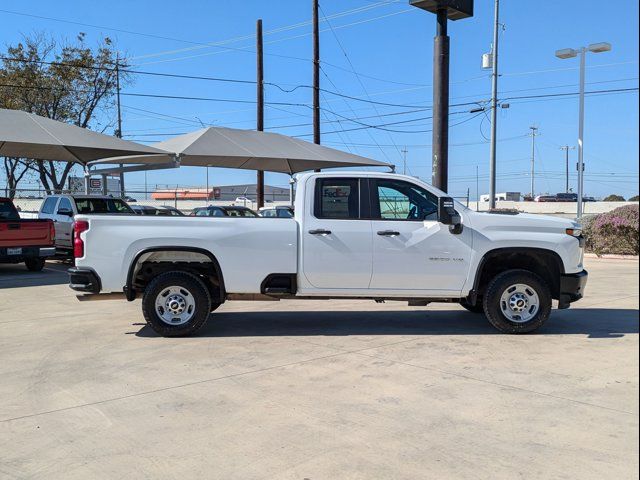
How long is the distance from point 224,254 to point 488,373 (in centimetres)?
344

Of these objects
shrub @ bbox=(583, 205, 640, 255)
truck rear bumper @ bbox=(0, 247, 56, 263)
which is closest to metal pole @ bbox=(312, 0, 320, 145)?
shrub @ bbox=(583, 205, 640, 255)

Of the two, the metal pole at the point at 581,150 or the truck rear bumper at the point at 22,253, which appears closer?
the truck rear bumper at the point at 22,253

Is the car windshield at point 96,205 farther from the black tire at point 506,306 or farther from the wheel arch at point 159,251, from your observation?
the black tire at point 506,306

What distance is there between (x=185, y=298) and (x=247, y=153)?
1186cm

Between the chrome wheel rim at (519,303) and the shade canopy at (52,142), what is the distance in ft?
43.2

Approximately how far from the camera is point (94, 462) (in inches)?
155

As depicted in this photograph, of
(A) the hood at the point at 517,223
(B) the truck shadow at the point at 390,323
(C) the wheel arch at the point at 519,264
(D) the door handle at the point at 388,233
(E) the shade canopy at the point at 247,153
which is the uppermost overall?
(E) the shade canopy at the point at 247,153

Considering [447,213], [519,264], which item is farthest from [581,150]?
[447,213]

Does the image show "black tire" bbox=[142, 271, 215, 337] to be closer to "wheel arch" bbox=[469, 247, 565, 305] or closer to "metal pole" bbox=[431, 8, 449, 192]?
"wheel arch" bbox=[469, 247, 565, 305]

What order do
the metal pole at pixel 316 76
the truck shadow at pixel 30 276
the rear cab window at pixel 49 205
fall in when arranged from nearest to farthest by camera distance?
the truck shadow at pixel 30 276, the rear cab window at pixel 49 205, the metal pole at pixel 316 76

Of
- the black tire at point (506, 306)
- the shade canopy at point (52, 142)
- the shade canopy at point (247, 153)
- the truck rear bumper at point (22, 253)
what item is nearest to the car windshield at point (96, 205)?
the shade canopy at point (52, 142)

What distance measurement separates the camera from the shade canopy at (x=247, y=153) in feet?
59.5

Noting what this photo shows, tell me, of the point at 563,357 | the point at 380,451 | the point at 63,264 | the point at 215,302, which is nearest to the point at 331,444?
the point at 380,451

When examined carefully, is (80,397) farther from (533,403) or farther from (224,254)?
(533,403)
